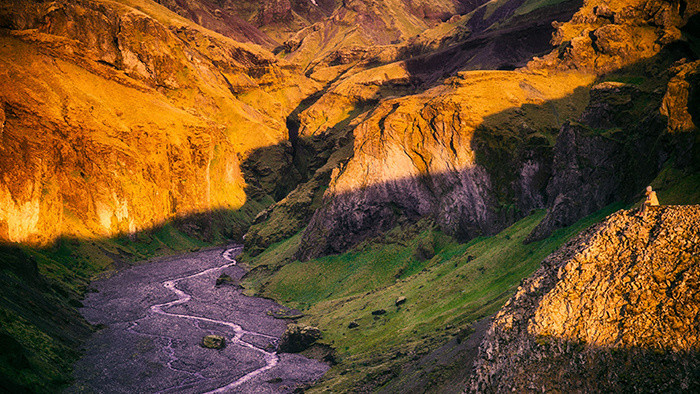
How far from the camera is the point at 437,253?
3282 inches

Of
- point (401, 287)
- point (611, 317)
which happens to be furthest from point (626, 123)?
point (611, 317)

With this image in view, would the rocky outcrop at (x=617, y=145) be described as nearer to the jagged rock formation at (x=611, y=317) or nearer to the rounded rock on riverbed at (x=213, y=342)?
the jagged rock formation at (x=611, y=317)

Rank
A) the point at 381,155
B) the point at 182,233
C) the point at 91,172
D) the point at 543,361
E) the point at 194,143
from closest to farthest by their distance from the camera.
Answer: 1. the point at 543,361
2. the point at 381,155
3. the point at 91,172
4. the point at 182,233
5. the point at 194,143

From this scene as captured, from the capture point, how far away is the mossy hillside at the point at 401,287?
4564 centimetres

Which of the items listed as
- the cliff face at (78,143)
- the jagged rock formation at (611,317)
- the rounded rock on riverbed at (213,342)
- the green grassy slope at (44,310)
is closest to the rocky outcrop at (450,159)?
the rounded rock on riverbed at (213,342)

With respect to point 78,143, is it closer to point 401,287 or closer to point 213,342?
point 213,342

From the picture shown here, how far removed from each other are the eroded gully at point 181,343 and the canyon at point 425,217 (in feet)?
3.22

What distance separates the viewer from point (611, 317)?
1730cm

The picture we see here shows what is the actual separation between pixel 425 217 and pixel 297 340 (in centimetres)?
4264

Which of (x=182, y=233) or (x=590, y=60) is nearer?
(x=590, y=60)

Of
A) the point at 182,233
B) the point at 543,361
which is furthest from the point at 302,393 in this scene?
the point at 182,233

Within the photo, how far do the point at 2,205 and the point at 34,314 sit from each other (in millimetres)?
63912

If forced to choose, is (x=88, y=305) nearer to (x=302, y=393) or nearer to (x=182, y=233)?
(x=302, y=393)

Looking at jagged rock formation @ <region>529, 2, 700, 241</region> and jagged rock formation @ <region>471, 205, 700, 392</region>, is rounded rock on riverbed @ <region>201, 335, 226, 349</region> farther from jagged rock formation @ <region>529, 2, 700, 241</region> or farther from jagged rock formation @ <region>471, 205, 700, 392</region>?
jagged rock formation @ <region>471, 205, 700, 392</region>
